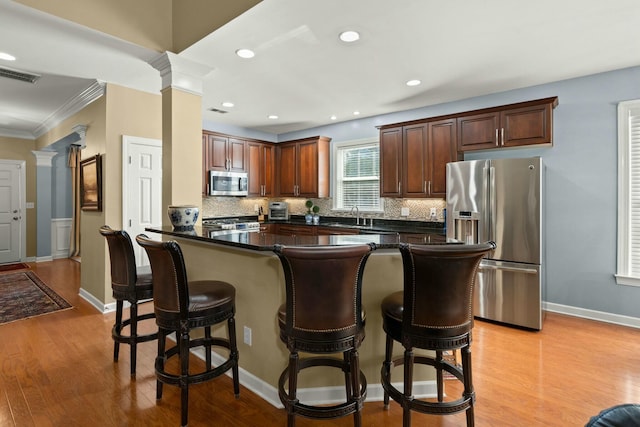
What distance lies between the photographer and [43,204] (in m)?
7.14

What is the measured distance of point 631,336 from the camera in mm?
3227

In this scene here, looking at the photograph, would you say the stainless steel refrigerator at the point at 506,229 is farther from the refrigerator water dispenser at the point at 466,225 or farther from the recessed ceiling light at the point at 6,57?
the recessed ceiling light at the point at 6,57

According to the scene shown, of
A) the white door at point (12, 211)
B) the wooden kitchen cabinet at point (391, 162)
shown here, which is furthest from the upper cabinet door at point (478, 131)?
the white door at point (12, 211)

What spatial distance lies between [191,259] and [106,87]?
2.50 m

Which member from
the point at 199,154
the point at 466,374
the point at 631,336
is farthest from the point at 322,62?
the point at 631,336

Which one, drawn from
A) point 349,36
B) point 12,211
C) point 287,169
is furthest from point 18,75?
point 12,211

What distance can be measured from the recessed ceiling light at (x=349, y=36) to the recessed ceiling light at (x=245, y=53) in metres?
0.87

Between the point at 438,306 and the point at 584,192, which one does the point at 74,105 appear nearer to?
the point at 438,306

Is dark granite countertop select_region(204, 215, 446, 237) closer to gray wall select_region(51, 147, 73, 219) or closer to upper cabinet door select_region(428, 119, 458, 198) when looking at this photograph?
upper cabinet door select_region(428, 119, 458, 198)

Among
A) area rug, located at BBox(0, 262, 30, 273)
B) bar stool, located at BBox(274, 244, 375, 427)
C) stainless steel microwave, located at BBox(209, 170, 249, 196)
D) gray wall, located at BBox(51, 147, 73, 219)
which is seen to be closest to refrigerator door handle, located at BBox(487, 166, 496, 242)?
bar stool, located at BBox(274, 244, 375, 427)

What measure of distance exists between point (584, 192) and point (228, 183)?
16.3ft

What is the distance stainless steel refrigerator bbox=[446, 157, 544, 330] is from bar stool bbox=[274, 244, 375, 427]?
7.68 feet

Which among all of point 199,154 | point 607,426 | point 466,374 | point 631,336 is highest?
point 199,154

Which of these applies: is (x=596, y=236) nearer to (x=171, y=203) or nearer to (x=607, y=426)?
(x=607, y=426)
